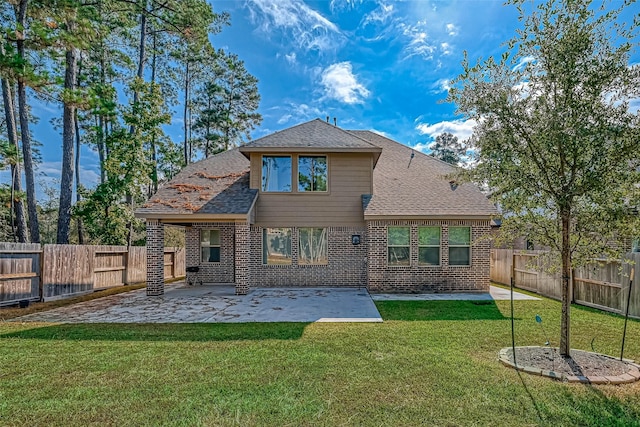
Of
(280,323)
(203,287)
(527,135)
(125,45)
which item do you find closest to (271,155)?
(203,287)

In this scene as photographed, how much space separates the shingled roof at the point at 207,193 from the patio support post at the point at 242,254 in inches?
22.1

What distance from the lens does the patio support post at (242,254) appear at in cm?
1059

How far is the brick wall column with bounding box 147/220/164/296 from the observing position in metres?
10.6

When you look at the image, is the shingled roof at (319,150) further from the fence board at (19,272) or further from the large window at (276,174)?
the fence board at (19,272)

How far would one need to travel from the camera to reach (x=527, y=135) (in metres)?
4.89

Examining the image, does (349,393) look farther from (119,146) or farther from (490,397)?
(119,146)

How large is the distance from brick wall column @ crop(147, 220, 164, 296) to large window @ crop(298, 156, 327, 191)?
16.2 ft

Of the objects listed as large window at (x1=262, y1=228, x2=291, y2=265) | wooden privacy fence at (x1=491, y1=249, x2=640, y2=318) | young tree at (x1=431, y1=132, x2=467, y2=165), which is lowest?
wooden privacy fence at (x1=491, y1=249, x2=640, y2=318)

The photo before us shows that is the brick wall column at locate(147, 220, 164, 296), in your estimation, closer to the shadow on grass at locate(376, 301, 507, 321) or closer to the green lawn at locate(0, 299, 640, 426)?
the green lawn at locate(0, 299, 640, 426)

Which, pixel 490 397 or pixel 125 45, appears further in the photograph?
pixel 125 45

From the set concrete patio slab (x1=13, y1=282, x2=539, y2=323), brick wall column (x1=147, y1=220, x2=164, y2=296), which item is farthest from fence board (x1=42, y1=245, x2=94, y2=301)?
brick wall column (x1=147, y1=220, x2=164, y2=296)

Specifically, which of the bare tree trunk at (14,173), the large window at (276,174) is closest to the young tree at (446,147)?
the large window at (276,174)

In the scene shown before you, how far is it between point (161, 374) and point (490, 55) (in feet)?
21.6

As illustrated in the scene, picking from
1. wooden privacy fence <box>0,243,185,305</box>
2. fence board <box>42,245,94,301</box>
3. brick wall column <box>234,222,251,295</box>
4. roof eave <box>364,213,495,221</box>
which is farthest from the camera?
roof eave <box>364,213,495,221</box>
